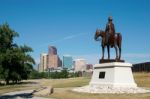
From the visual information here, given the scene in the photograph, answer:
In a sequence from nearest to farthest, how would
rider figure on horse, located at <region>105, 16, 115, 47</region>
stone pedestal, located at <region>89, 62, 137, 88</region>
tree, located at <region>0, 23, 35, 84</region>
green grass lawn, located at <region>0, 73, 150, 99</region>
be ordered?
1. green grass lawn, located at <region>0, 73, 150, 99</region>
2. stone pedestal, located at <region>89, 62, 137, 88</region>
3. rider figure on horse, located at <region>105, 16, 115, 47</region>
4. tree, located at <region>0, 23, 35, 84</region>

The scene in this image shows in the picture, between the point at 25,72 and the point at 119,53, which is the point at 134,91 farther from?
the point at 25,72

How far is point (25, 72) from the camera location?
209 feet

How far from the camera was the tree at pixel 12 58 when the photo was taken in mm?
58609

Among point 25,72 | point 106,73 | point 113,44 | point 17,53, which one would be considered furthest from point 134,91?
point 25,72

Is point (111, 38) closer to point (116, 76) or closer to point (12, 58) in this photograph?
point (116, 76)

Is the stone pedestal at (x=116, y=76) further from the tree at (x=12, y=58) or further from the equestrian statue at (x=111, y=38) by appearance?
the tree at (x=12, y=58)

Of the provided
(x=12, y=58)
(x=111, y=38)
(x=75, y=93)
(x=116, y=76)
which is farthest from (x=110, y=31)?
(x=12, y=58)

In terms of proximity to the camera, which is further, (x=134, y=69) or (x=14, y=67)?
(x=134, y=69)

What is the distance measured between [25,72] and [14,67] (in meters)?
3.23

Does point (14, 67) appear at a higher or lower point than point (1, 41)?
lower

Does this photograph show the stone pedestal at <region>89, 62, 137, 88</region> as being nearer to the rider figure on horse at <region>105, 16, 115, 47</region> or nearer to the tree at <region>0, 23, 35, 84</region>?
the rider figure on horse at <region>105, 16, 115, 47</region>

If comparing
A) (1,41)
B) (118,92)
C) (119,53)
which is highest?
(1,41)

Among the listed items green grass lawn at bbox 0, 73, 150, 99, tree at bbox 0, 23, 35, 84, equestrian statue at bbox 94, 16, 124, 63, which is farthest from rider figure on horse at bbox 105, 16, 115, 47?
tree at bbox 0, 23, 35, 84

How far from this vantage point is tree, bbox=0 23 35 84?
192ft
